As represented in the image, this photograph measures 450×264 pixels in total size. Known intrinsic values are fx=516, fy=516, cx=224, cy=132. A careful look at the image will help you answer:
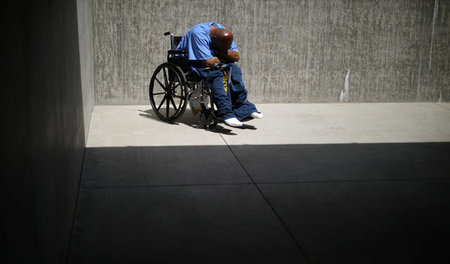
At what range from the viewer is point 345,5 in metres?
7.01

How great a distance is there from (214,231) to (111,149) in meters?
1.94

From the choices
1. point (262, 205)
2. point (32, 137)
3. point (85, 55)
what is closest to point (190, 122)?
point (85, 55)

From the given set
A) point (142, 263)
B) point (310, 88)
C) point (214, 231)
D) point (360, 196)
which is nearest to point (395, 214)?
point (360, 196)

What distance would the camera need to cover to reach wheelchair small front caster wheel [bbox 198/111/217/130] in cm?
526

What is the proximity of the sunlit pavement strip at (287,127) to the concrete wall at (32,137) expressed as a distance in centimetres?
245

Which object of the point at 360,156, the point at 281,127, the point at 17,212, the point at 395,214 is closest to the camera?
the point at 17,212

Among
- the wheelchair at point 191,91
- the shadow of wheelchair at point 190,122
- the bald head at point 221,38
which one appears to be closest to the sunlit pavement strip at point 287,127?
the shadow of wheelchair at point 190,122

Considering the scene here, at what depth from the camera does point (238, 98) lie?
5305 mm

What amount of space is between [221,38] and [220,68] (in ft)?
0.97

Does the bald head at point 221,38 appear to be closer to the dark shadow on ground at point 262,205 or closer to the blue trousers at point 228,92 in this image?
the blue trousers at point 228,92

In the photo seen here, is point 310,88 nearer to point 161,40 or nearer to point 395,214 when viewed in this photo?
point 161,40

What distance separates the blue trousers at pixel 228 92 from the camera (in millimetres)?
5113

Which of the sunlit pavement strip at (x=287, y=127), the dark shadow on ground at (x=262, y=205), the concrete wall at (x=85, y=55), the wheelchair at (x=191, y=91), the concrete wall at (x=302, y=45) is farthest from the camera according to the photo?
the concrete wall at (x=302, y=45)

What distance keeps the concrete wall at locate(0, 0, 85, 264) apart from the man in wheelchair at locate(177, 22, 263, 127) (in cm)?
276
